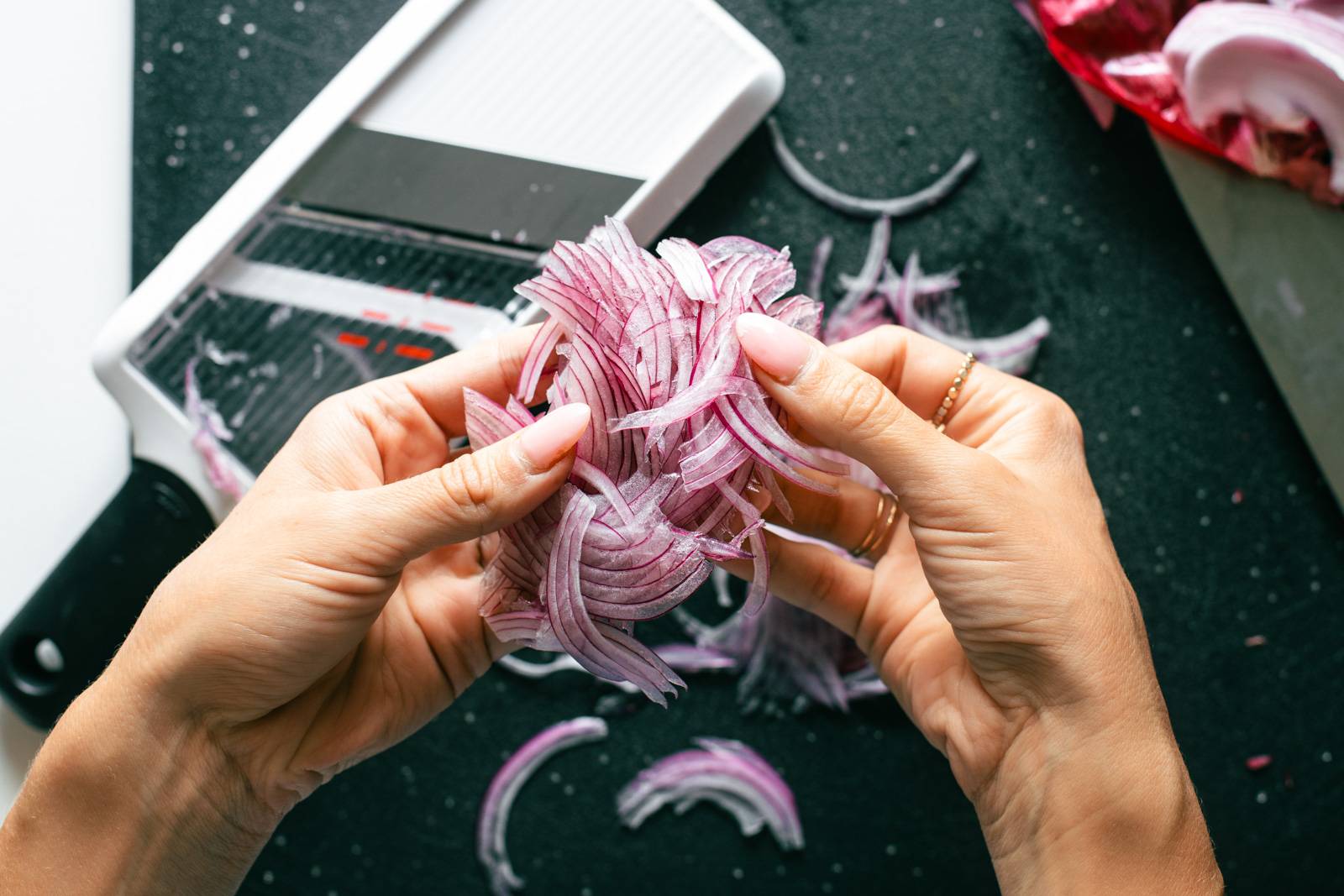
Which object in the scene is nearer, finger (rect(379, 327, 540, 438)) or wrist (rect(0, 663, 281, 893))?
wrist (rect(0, 663, 281, 893))

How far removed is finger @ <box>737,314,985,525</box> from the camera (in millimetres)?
808

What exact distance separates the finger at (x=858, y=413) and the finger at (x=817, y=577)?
22 cm

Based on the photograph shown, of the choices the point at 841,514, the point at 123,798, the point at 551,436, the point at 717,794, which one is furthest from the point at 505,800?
the point at 551,436

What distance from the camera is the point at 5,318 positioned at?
1.27 metres

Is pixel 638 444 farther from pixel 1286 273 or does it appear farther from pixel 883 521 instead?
pixel 1286 273

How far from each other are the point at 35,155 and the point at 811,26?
42.5 inches

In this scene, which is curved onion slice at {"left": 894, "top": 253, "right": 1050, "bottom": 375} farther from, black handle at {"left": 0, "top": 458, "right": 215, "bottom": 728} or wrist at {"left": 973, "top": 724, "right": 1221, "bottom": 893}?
black handle at {"left": 0, "top": 458, "right": 215, "bottom": 728}

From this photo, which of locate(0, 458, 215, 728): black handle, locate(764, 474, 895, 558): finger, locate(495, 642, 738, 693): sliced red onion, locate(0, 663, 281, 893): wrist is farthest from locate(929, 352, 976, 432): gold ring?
locate(0, 458, 215, 728): black handle

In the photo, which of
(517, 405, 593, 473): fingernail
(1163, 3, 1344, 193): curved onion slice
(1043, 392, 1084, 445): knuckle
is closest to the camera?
(517, 405, 593, 473): fingernail

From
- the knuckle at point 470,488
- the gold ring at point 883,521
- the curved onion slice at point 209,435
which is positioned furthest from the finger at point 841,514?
the curved onion slice at point 209,435

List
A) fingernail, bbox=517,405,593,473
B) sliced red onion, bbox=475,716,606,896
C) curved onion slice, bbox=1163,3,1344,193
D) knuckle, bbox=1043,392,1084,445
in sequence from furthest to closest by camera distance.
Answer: sliced red onion, bbox=475,716,606,896 → curved onion slice, bbox=1163,3,1344,193 → knuckle, bbox=1043,392,1084,445 → fingernail, bbox=517,405,593,473

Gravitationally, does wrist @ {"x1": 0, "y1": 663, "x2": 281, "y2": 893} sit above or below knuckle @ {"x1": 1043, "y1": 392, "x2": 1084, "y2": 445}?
below


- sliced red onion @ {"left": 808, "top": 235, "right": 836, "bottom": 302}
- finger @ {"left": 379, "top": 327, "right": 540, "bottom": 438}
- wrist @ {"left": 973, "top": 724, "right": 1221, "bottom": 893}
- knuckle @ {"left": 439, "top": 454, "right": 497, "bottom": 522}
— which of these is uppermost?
knuckle @ {"left": 439, "top": 454, "right": 497, "bottom": 522}

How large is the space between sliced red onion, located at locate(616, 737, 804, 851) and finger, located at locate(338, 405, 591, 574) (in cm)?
69
